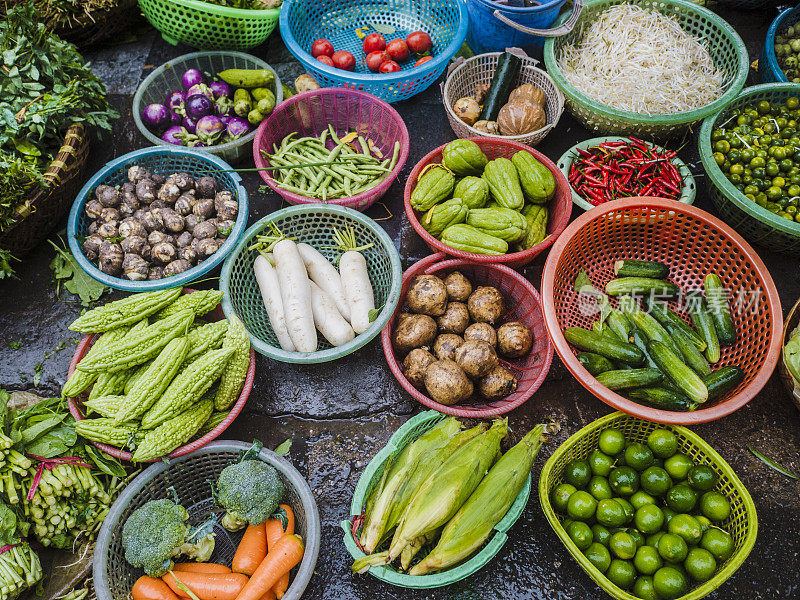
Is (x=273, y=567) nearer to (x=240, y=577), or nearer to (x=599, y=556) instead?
(x=240, y=577)

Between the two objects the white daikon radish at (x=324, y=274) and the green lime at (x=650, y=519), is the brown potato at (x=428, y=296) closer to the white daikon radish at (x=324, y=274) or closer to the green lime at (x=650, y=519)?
the white daikon radish at (x=324, y=274)

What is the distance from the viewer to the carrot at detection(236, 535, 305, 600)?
2.38m

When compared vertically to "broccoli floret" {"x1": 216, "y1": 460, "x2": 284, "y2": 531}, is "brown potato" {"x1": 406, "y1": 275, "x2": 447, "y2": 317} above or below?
above

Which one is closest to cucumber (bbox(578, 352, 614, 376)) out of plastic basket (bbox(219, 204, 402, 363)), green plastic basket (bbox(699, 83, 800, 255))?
plastic basket (bbox(219, 204, 402, 363))

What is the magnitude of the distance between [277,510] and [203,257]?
1549mm

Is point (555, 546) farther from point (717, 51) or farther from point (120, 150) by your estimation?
point (120, 150)

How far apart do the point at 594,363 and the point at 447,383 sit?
792 mm

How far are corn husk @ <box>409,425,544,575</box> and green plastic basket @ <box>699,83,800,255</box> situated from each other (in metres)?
1.90

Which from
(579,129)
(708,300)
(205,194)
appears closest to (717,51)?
(579,129)

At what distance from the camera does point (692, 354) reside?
2.75m

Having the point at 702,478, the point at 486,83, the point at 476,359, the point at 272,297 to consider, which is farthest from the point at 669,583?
the point at 486,83

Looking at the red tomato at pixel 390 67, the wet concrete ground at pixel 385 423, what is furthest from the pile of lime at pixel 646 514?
the red tomato at pixel 390 67

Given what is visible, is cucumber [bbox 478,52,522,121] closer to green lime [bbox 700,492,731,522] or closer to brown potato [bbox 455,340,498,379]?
brown potato [bbox 455,340,498,379]

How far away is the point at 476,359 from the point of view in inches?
108
